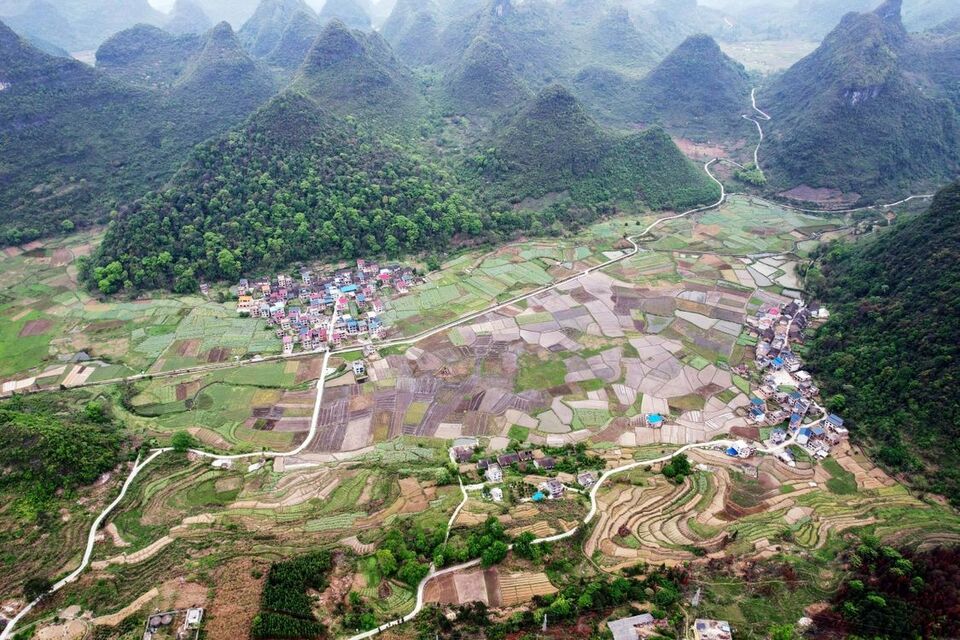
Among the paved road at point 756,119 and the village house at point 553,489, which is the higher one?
the paved road at point 756,119

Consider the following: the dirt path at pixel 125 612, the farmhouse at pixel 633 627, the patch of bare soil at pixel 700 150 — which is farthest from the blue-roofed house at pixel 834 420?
the patch of bare soil at pixel 700 150

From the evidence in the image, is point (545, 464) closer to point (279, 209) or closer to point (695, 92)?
point (279, 209)

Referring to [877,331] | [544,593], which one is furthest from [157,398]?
[877,331]

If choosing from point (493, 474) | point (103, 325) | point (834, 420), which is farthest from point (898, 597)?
point (103, 325)

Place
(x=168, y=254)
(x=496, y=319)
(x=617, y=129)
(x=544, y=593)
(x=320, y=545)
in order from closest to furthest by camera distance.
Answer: (x=544, y=593), (x=320, y=545), (x=496, y=319), (x=168, y=254), (x=617, y=129)

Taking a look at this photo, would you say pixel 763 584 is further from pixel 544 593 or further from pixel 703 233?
pixel 703 233

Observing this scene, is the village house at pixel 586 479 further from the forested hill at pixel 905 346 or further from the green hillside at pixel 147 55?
the green hillside at pixel 147 55

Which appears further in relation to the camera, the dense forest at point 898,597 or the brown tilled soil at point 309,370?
the brown tilled soil at point 309,370
